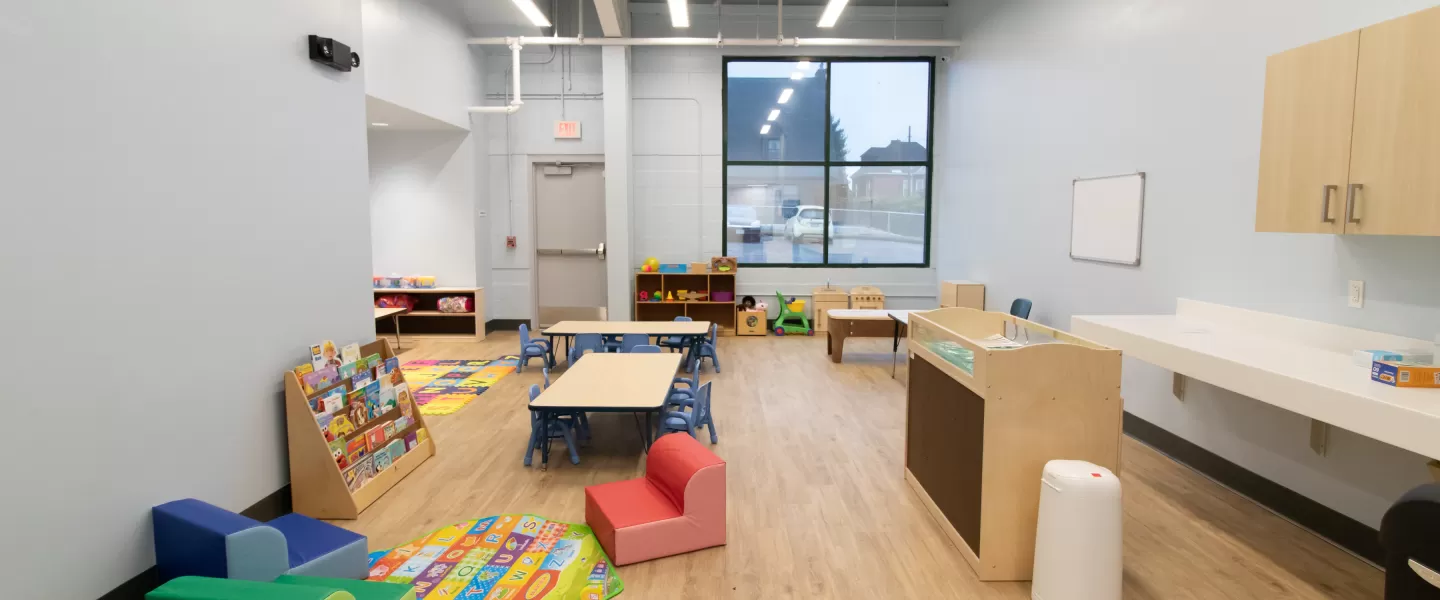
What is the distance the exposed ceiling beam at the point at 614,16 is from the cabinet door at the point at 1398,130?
21.3 ft

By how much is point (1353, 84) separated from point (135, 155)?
4.94 m

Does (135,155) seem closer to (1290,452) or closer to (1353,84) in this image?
(1353,84)

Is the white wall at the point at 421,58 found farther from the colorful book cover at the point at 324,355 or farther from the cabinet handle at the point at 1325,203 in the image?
the cabinet handle at the point at 1325,203

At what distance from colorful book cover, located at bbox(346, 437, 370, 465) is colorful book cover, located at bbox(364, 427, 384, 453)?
1.6 inches

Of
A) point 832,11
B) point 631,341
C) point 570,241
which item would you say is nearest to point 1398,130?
point 631,341

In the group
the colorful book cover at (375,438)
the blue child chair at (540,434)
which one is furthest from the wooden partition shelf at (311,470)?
the blue child chair at (540,434)

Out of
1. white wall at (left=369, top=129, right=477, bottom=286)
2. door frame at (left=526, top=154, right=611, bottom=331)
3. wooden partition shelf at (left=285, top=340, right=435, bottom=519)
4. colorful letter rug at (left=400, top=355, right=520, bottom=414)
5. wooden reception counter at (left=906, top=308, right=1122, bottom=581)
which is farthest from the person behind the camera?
door frame at (left=526, top=154, right=611, bottom=331)

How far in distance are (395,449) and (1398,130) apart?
512cm

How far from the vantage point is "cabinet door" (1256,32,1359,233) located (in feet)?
10.6

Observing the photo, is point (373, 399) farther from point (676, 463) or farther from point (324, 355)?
point (676, 463)

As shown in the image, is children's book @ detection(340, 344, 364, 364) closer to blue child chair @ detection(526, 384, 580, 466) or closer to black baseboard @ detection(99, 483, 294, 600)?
black baseboard @ detection(99, 483, 294, 600)

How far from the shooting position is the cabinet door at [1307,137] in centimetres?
324

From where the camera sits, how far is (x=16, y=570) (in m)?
2.48

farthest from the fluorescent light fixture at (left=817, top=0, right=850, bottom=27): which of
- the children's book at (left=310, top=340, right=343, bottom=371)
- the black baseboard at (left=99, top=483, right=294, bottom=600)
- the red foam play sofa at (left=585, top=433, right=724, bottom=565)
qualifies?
the black baseboard at (left=99, top=483, right=294, bottom=600)
